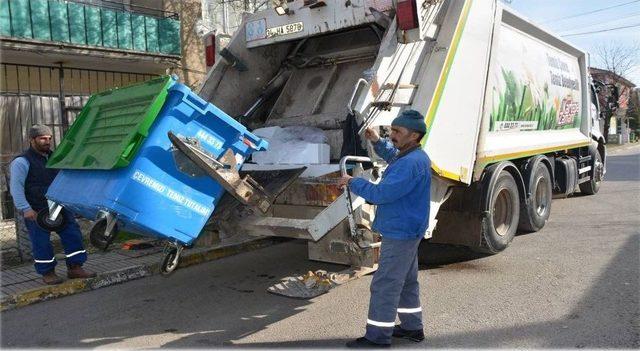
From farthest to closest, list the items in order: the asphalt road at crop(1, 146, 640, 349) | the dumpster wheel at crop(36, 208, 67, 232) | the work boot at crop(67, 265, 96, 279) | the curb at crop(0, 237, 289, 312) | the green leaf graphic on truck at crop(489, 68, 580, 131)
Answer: the green leaf graphic on truck at crop(489, 68, 580, 131) < the work boot at crop(67, 265, 96, 279) < the curb at crop(0, 237, 289, 312) < the dumpster wheel at crop(36, 208, 67, 232) < the asphalt road at crop(1, 146, 640, 349)

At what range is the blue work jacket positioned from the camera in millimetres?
3186

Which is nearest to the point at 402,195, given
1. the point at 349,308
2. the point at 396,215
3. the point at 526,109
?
the point at 396,215

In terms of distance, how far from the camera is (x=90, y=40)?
30.3ft

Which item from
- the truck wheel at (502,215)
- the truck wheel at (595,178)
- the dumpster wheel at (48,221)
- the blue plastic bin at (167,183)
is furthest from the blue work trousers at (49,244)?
the truck wheel at (595,178)

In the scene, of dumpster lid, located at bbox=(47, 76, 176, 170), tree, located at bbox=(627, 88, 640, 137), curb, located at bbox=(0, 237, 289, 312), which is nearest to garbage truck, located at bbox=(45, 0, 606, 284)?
dumpster lid, located at bbox=(47, 76, 176, 170)

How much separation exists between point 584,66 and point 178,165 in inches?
299

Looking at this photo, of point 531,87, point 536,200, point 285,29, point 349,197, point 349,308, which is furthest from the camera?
point 536,200

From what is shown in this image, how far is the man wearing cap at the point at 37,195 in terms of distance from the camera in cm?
476

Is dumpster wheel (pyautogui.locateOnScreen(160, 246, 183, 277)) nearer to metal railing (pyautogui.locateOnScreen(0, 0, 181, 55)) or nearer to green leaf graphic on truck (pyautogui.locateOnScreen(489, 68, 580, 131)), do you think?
green leaf graphic on truck (pyautogui.locateOnScreen(489, 68, 580, 131))

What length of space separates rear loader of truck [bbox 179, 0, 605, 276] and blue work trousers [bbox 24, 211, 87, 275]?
5.78 feet

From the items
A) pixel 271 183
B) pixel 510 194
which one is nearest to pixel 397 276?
pixel 271 183

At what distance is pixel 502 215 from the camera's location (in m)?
5.83

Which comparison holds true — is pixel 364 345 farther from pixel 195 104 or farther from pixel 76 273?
pixel 76 273

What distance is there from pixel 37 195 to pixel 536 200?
18.0ft
